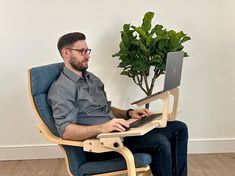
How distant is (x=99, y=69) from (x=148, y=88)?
57 centimetres

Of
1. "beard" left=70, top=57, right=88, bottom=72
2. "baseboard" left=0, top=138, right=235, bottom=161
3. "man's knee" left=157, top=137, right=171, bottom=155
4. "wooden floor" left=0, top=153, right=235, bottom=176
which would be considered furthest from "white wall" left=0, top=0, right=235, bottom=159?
"man's knee" left=157, top=137, right=171, bottom=155

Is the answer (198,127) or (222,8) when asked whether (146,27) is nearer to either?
(222,8)

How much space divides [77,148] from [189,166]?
149 cm

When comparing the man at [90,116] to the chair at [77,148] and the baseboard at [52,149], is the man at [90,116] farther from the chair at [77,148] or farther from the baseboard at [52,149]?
the baseboard at [52,149]

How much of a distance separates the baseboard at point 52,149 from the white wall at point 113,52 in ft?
0.03

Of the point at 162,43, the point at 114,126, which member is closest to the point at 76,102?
the point at 114,126

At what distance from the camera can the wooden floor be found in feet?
9.59

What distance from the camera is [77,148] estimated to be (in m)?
1.96

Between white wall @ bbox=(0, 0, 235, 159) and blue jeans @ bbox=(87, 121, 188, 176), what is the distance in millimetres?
1140

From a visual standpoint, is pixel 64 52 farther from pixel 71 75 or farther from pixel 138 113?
pixel 138 113

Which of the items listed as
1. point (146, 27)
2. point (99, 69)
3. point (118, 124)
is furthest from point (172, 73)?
point (99, 69)

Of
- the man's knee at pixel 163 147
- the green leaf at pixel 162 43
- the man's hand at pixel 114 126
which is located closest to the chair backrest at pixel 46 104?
the man's hand at pixel 114 126

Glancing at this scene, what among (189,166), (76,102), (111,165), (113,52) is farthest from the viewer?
(113,52)

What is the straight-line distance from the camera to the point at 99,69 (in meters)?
3.29
